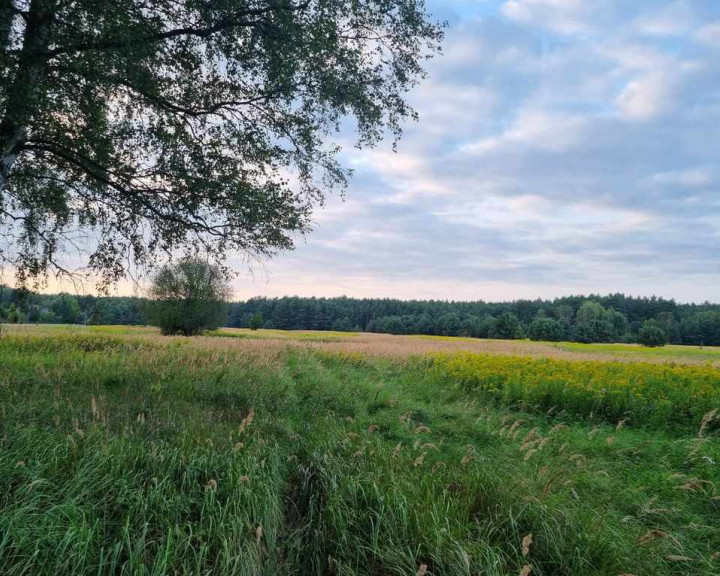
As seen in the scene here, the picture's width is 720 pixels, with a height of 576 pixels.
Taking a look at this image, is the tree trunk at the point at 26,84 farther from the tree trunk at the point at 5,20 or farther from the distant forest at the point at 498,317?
the distant forest at the point at 498,317

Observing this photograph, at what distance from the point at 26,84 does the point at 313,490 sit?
20.0 ft

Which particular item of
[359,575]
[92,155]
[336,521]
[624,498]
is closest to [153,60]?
[92,155]

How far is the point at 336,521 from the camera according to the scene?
3.61m

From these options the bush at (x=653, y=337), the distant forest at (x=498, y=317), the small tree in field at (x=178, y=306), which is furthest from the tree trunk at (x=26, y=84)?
the bush at (x=653, y=337)

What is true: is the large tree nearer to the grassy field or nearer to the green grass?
the grassy field

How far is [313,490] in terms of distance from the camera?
4.38 m

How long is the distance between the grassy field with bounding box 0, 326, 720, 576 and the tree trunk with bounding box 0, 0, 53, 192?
370 cm

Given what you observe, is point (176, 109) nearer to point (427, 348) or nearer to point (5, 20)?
point (5, 20)

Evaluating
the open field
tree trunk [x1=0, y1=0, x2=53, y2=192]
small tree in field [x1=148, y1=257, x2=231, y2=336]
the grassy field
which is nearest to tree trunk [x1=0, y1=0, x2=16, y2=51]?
tree trunk [x1=0, y1=0, x2=53, y2=192]

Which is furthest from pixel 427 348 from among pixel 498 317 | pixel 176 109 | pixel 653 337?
pixel 498 317

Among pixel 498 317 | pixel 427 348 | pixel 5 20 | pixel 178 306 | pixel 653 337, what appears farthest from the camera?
pixel 498 317

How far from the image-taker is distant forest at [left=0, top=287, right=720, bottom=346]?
7600cm

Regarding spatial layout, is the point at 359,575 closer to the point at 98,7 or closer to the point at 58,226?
the point at 98,7

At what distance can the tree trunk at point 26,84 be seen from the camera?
17.5 ft
